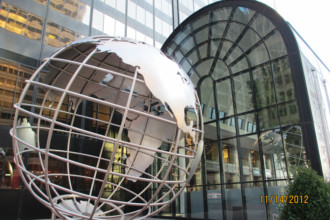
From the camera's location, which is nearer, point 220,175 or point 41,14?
point 220,175

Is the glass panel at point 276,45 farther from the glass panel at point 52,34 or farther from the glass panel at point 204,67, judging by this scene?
the glass panel at point 52,34

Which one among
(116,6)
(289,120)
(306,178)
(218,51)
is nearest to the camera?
(306,178)

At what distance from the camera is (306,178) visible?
5398mm

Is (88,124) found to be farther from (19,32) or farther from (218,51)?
(218,51)

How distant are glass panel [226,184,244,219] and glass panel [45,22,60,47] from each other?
40.3ft

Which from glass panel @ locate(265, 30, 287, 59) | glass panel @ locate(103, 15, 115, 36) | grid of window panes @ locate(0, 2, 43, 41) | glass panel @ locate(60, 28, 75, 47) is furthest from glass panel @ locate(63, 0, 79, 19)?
glass panel @ locate(265, 30, 287, 59)

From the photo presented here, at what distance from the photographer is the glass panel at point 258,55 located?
1069 cm

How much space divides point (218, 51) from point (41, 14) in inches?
408

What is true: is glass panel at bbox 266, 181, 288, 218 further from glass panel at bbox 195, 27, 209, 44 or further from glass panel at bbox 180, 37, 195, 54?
glass panel at bbox 180, 37, 195, 54

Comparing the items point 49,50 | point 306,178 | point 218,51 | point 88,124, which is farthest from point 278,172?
point 49,50

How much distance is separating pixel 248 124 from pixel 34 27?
492 inches

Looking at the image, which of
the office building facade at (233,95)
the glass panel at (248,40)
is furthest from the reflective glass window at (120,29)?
the glass panel at (248,40)

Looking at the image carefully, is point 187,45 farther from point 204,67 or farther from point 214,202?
point 214,202

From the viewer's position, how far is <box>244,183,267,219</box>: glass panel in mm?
9617
